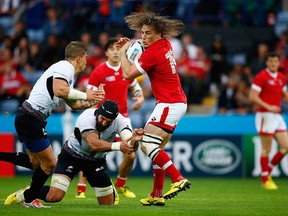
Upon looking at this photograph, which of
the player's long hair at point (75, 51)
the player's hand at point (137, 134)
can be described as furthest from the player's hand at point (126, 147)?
the player's long hair at point (75, 51)

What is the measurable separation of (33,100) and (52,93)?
0.29 m

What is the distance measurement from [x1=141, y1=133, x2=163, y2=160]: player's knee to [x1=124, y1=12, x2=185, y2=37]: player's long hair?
1466 mm

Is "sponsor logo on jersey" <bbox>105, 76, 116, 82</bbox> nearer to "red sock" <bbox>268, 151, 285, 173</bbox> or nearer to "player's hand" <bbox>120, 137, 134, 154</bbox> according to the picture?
"player's hand" <bbox>120, 137, 134, 154</bbox>

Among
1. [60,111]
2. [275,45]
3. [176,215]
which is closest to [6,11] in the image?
[60,111]

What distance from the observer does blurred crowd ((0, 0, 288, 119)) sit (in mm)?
22547

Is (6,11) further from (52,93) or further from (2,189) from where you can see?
(52,93)

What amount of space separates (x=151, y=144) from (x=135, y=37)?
12.7 m

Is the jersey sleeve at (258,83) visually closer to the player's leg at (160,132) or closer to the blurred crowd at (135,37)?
the blurred crowd at (135,37)

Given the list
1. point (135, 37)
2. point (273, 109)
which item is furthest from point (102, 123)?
point (135, 37)

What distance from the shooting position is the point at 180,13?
2586 cm

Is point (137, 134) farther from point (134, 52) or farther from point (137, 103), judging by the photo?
point (137, 103)

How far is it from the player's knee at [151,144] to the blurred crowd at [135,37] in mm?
9048

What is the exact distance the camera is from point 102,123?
36.0ft

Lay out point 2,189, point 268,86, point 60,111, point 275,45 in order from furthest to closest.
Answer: point 275,45, point 60,111, point 268,86, point 2,189
